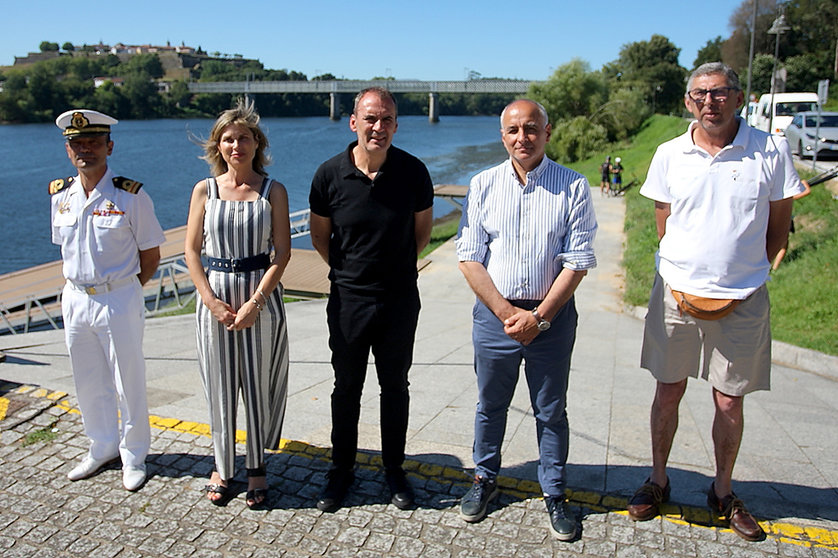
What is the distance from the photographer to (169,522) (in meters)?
3.32

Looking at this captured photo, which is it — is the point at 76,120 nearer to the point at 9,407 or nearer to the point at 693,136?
the point at 9,407

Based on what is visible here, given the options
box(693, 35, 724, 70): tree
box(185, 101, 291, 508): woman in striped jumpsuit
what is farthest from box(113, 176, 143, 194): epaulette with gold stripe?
box(693, 35, 724, 70): tree

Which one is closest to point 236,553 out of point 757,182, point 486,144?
point 757,182

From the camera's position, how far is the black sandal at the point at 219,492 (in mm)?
3486

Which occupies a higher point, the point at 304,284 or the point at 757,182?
the point at 757,182

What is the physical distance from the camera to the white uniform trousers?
3.60 meters

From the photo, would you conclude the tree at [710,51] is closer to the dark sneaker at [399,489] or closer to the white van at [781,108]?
the white van at [781,108]

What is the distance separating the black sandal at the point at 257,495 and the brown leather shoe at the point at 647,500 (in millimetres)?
1888

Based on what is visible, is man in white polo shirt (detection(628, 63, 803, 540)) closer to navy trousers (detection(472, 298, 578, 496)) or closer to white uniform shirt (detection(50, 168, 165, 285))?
navy trousers (detection(472, 298, 578, 496))

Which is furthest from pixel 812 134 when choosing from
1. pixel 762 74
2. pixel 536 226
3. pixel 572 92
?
pixel 572 92

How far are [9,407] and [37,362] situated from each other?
1365 millimetres

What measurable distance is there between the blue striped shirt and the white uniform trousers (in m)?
2.02

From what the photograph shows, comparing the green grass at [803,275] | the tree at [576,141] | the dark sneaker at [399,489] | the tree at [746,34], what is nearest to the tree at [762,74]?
the tree at [746,34]

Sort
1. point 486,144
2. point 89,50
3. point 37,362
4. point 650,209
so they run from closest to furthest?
point 37,362, point 650,209, point 486,144, point 89,50
